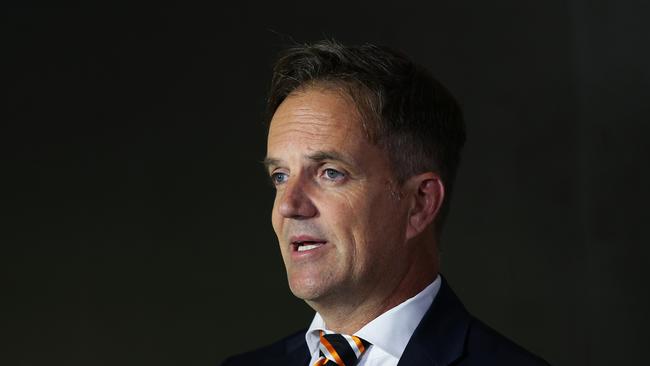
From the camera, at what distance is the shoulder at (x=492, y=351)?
7.32 feet

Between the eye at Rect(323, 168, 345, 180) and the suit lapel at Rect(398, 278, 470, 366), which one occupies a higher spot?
the eye at Rect(323, 168, 345, 180)

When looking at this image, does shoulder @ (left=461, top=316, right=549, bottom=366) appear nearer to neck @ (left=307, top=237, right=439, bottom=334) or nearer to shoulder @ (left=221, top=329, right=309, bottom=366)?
neck @ (left=307, top=237, right=439, bottom=334)

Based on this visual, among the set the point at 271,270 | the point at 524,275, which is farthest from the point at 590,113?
the point at 271,270

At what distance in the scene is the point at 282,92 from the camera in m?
2.41

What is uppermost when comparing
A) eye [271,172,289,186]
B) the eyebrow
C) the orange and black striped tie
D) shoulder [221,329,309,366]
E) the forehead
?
the forehead

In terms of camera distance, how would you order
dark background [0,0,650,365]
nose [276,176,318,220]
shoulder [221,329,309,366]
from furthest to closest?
dark background [0,0,650,365], shoulder [221,329,309,366], nose [276,176,318,220]

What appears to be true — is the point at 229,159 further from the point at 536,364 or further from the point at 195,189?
the point at 536,364

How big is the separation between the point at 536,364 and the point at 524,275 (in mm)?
1336

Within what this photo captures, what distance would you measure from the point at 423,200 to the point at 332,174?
227mm

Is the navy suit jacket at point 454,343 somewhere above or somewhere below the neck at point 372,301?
below

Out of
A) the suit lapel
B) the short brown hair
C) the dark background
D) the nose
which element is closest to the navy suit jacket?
the suit lapel

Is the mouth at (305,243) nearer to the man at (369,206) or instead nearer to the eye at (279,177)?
the man at (369,206)

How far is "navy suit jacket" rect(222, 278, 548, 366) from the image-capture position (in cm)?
222

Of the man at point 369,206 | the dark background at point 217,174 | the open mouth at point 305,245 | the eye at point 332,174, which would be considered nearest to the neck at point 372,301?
the man at point 369,206
